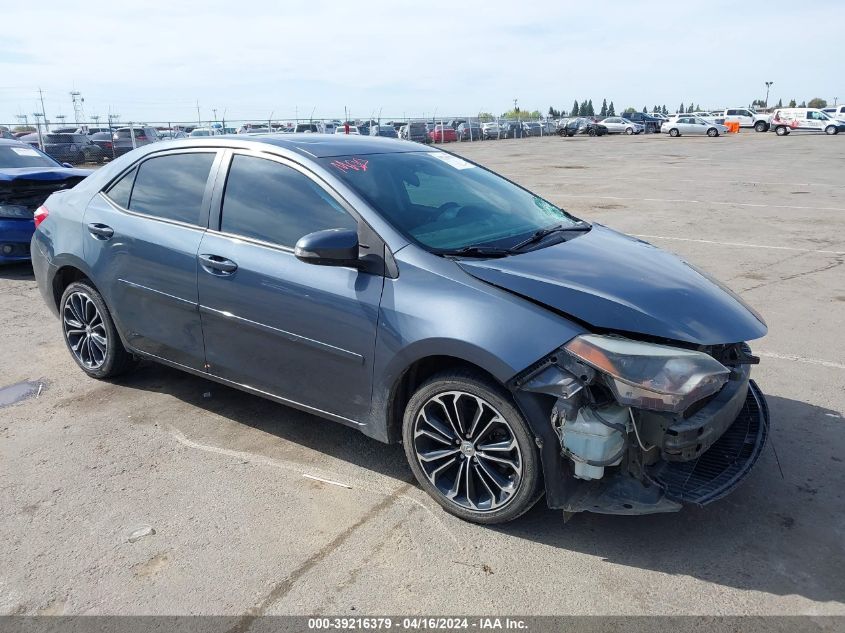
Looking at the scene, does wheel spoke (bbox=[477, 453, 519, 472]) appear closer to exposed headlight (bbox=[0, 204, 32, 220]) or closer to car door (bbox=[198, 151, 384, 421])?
car door (bbox=[198, 151, 384, 421])

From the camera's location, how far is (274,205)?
385 cm

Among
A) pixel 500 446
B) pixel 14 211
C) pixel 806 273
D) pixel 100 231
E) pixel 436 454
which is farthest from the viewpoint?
pixel 14 211

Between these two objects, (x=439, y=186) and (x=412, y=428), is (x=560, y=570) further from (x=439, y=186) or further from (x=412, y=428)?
(x=439, y=186)

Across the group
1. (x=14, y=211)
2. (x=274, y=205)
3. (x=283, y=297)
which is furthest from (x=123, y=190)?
(x=14, y=211)

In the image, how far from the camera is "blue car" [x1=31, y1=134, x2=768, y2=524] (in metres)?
2.92

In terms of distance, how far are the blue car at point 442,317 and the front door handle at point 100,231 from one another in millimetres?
18

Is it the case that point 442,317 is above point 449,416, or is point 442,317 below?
above

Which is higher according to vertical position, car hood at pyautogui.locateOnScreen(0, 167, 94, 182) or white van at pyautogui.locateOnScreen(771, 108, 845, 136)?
car hood at pyautogui.locateOnScreen(0, 167, 94, 182)

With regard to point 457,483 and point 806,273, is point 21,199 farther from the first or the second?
point 806,273

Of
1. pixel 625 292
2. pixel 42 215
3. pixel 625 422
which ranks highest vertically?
pixel 42 215

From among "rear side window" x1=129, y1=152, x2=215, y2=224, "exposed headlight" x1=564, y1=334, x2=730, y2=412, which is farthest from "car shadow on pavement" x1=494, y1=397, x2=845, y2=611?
"rear side window" x1=129, y1=152, x2=215, y2=224

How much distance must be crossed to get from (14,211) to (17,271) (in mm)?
1079

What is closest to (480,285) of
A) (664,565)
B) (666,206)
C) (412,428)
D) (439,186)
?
(412,428)

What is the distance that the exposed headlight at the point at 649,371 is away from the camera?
9.17ft
